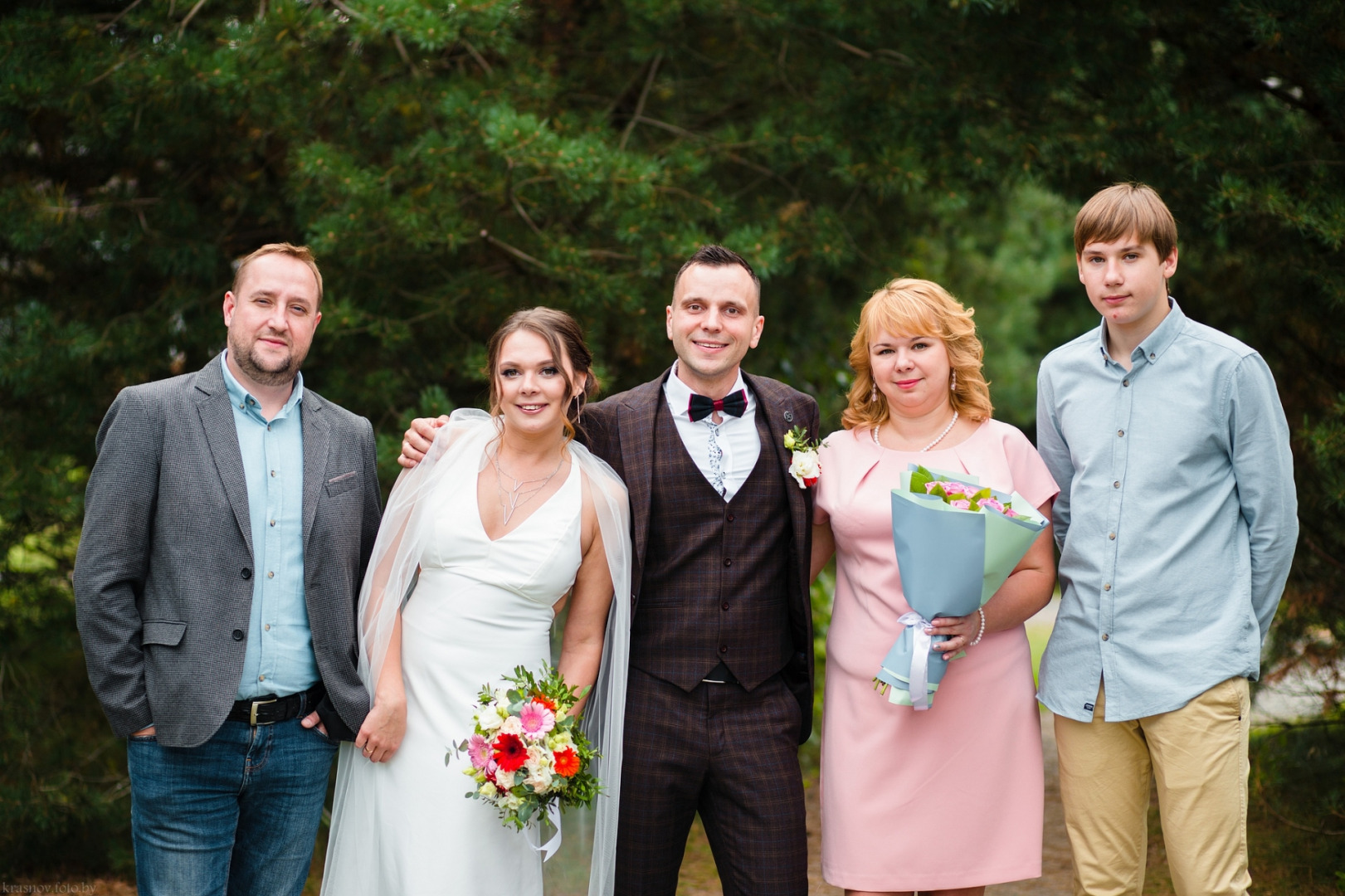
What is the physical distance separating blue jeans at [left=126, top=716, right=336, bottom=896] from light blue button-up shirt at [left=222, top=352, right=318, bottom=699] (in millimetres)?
148

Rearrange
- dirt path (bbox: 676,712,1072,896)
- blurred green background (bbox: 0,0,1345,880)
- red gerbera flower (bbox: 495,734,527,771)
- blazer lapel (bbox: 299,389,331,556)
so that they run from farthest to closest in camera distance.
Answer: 1. dirt path (bbox: 676,712,1072,896)
2. blurred green background (bbox: 0,0,1345,880)
3. blazer lapel (bbox: 299,389,331,556)
4. red gerbera flower (bbox: 495,734,527,771)

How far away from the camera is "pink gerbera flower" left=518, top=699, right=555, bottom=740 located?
3064 mm

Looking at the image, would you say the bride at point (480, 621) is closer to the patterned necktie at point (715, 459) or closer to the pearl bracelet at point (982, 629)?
the patterned necktie at point (715, 459)

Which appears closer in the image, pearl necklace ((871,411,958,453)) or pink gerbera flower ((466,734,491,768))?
pink gerbera flower ((466,734,491,768))

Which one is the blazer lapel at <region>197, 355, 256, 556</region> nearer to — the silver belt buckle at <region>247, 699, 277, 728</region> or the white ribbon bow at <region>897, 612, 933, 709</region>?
the silver belt buckle at <region>247, 699, 277, 728</region>

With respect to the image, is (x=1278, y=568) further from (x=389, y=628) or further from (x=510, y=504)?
(x=389, y=628)

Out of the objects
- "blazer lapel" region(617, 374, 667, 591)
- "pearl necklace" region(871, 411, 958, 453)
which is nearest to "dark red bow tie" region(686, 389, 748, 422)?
"blazer lapel" region(617, 374, 667, 591)

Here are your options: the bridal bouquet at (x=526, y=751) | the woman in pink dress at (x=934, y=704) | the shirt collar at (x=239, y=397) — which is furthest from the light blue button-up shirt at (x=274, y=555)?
the woman in pink dress at (x=934, y=704)

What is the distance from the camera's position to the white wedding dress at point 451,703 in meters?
3.26

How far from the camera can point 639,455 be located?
3537mm

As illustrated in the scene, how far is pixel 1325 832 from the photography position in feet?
16.5

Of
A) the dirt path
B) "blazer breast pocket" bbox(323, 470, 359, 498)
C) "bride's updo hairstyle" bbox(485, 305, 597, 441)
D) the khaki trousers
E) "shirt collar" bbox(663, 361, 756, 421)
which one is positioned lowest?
the dirt path

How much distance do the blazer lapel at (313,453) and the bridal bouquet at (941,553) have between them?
1.59 meters

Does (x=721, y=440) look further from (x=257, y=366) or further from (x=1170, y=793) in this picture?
(x=1170, y=793)
